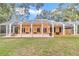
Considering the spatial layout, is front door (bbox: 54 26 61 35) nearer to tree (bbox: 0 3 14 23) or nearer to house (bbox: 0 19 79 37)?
house (bbox: 0 19 79 37)

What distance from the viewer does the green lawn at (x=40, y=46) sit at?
2.66 meters

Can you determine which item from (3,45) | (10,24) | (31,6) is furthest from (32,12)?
(3,45)

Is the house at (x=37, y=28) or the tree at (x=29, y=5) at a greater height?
the tree at (x=29, y=5)

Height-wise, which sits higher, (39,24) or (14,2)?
(14,2)

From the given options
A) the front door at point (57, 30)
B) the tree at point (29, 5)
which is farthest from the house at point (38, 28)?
the tree at point (29, 5)

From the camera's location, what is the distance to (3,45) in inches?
105

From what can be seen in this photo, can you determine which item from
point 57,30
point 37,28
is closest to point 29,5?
point 37,28

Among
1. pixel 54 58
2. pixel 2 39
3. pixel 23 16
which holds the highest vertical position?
pixel 23 16

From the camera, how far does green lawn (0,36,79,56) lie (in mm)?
2656

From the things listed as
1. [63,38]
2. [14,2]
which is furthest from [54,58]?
[14,2]

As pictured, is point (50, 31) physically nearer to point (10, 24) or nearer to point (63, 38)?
point (63, 38)

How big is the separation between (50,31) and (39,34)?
0.11 m

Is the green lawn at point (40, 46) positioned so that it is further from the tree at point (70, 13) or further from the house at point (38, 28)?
the tree at point (70, 13)

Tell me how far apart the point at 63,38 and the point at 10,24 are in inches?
20.1
